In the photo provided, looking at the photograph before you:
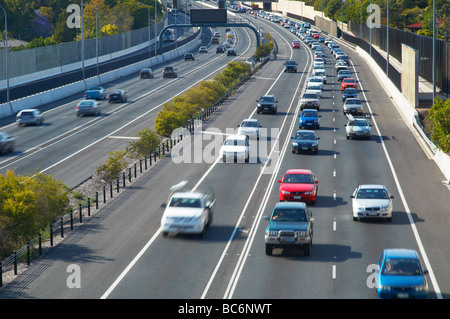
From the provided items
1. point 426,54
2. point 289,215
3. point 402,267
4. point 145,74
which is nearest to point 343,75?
point 426,54

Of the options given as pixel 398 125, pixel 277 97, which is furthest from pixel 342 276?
pixel 277 97

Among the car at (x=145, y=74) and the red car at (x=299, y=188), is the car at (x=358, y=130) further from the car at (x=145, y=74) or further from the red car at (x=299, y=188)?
the car at (x=145, y=74)

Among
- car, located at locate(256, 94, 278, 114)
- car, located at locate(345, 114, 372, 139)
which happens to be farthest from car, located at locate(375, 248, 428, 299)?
car, located at locate(256, 94, 278, 114)

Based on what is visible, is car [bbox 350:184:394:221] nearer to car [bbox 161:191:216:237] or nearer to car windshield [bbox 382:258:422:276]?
car [bbox 161:191:216:237]

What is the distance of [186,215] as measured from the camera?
95.7ft

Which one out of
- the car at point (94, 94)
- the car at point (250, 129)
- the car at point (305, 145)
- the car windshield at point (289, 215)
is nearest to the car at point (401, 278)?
the car windshield at point (289, 215)

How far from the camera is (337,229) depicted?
101 feet

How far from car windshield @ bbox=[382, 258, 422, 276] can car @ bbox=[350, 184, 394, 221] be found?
31.3 feet

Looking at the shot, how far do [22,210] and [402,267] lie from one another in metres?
14.6

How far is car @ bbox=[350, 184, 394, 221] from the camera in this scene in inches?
1245

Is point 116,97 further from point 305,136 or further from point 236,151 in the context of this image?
point 236,151

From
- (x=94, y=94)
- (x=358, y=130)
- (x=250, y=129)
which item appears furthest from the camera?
(x=94, y=94)

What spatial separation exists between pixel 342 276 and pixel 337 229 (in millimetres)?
6392
